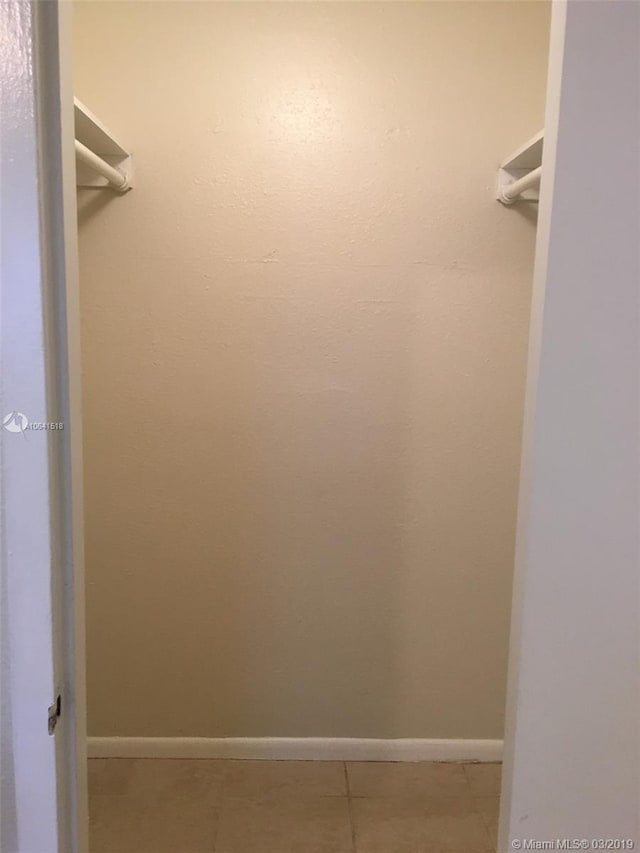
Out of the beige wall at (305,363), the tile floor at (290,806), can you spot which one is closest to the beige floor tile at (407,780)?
the tile floor at (290,806)

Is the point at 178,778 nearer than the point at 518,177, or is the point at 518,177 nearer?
the point at 518,177

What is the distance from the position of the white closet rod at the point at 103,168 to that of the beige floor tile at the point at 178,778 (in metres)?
1.88

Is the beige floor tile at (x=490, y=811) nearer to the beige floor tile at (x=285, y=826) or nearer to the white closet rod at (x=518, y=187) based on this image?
the beige floor tile at (x=285, y=826)

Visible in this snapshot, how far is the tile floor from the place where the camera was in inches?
79.4

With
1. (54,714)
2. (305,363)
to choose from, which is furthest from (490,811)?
(54,714)

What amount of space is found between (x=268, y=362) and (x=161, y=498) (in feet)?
1.87

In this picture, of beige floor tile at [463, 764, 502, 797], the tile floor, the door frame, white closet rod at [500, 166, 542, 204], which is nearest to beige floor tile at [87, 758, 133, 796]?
the tile floor

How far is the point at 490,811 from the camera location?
2174 mm

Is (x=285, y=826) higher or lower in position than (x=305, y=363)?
lower

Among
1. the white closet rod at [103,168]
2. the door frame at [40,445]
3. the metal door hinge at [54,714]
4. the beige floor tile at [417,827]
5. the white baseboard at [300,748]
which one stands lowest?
the beige floor tile at [417,827]

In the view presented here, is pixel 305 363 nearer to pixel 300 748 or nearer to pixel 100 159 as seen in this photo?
pixel 100 159

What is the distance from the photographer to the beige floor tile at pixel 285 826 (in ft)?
6.56

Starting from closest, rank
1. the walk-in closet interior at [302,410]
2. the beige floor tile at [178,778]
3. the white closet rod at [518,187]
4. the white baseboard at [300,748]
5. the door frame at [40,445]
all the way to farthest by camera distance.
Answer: the door frame at [40,445]
the white closet rod at [518,187]
the walk-in closet interior at [302,410]
the beige floor tile at [178,778]
the white baseboard at [300,748]

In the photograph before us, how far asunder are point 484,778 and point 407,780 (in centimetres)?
26
